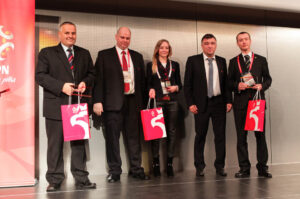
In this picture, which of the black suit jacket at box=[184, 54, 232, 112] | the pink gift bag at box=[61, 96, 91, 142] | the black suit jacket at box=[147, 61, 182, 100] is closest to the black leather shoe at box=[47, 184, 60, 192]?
the pink gift bag at box=[61, 96, 91, 142]

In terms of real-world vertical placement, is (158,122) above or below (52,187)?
above

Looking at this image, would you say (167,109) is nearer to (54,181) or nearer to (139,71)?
(139,71)

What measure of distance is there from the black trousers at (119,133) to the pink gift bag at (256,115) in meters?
1.32

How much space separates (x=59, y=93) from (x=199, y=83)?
1.76 m

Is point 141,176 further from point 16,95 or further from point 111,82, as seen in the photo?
point 16,95

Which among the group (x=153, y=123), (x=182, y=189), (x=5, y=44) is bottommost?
(x=182, y=189)

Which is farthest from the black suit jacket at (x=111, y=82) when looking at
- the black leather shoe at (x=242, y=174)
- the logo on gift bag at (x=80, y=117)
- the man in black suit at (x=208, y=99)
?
the black leather shoe at (x=242, y=174)

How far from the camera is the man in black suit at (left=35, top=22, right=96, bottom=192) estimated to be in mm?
3268

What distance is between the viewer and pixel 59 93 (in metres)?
3.23

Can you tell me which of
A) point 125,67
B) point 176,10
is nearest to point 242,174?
point 125,67

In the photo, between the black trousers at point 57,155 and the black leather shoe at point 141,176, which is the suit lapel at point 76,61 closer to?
the black trousers at point 57,155

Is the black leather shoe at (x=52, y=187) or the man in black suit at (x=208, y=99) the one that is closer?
the black leather shoe at (x=52, y=187)

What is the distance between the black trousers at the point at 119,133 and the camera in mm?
3785

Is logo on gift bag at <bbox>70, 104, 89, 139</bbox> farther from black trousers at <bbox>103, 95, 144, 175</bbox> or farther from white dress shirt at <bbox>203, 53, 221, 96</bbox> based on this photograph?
white dress shirt at <bbox>203, 53, 221, 96</bbox>
